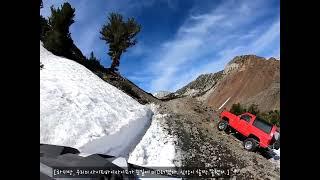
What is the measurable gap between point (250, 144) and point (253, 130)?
760 mm

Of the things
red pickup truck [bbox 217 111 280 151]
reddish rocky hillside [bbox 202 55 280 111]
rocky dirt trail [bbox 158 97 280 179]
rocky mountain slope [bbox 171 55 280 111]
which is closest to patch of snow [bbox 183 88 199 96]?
rocky mountain slope [bbox 171 55 280 111]

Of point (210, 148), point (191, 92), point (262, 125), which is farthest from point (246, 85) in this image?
point (210, 148)

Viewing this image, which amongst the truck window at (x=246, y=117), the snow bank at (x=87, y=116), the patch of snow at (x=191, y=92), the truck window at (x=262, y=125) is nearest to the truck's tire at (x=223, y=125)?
the truck window at (x=246, y=117)

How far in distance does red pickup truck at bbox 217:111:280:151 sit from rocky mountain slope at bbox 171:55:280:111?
33658mm

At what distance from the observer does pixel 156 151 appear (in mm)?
13711

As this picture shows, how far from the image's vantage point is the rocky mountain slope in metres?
53.5

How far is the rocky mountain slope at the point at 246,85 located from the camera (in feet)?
176

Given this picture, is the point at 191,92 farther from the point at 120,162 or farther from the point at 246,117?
the point at 120,162

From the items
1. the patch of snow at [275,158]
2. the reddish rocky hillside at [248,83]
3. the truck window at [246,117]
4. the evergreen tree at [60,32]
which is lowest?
the patch of snow at [275,158]

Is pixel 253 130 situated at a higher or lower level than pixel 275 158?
higher

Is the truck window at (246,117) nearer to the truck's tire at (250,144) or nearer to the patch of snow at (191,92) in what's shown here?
the truck's tire at (250,144)

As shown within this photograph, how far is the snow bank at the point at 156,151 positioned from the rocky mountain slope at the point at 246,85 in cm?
3724
